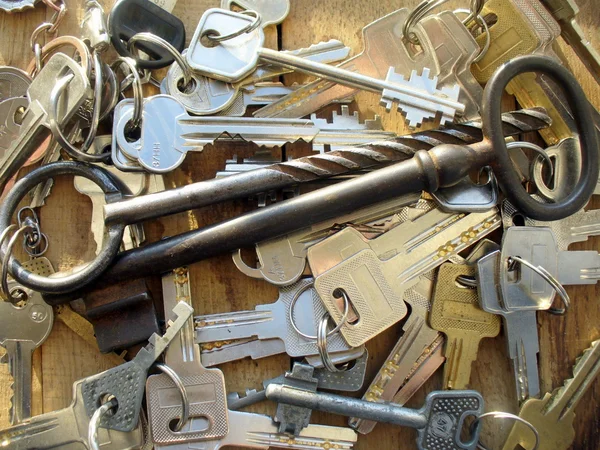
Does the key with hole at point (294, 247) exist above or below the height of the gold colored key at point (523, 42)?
below

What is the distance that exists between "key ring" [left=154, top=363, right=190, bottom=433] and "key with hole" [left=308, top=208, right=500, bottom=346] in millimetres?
303

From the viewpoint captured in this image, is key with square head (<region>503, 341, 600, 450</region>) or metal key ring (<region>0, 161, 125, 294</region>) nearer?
metal key ring (<region>0, 161, 125, 294</region>)

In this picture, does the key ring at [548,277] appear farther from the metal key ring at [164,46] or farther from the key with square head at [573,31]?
the metal key ring at [164,46]

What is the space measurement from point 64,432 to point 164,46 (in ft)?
2.44

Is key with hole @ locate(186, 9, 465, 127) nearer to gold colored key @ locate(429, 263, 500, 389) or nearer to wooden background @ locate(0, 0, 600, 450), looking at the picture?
wooden background @ locate(0, 0, 600, 450)

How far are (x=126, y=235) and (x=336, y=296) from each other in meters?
0.42

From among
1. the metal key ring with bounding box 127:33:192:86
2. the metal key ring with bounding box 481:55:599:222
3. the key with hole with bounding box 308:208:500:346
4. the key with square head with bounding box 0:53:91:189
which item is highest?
the metal key ring with bounding box 127:33:192:86

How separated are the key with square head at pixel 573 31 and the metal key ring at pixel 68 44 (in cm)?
92

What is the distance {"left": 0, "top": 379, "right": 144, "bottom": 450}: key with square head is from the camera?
3.16 ft

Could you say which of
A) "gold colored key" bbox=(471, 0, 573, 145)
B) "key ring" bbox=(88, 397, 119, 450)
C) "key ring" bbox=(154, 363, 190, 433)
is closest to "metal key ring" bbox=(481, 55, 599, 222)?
"gold colored key" bbox=(471, 0, 573, 145)

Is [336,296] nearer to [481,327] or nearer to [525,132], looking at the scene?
[481,327]

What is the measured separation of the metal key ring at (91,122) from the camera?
99 cm

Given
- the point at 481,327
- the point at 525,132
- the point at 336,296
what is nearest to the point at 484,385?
the point at 481,327

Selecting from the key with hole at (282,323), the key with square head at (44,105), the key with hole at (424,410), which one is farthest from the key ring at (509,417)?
the key with square head at (44,105)
